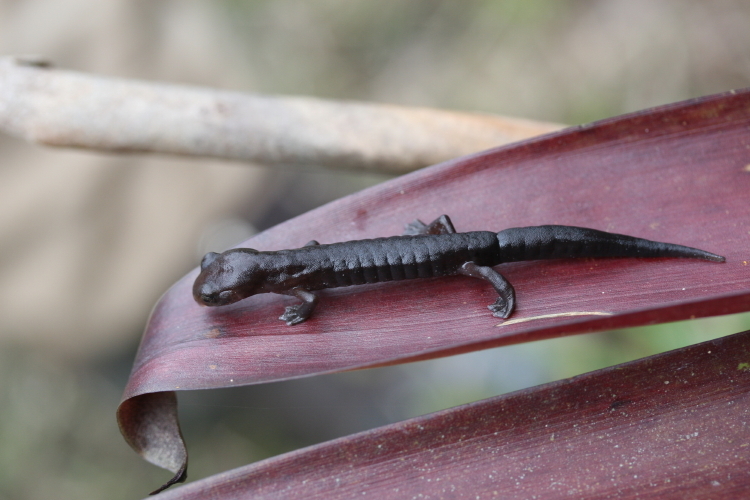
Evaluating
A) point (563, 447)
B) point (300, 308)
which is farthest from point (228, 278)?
point (563, 447)

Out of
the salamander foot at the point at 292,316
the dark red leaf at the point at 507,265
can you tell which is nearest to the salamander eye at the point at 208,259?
the dark red leaf at the point at 507,265

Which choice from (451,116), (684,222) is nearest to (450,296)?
(684,222)

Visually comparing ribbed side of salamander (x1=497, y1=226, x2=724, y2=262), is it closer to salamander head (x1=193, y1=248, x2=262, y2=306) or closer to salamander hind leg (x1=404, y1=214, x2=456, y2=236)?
salamander hind leg (x1=404, y1=214, x2=456, y2=236)

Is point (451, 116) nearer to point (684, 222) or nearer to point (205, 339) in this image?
point (684, 222)

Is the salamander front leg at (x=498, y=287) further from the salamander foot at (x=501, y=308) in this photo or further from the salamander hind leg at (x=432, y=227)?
the salamander hind leg at (x=432, y=227)

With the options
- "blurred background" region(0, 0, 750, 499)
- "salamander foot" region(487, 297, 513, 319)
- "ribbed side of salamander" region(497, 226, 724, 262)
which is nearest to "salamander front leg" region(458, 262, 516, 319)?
"salamander foot" region(487, 297, 513, 319)
